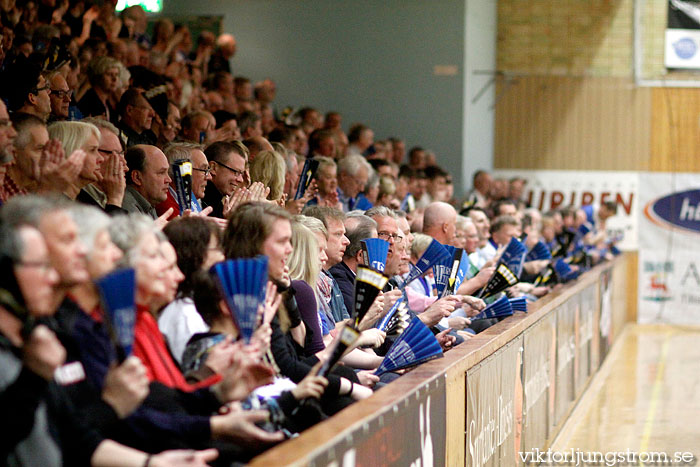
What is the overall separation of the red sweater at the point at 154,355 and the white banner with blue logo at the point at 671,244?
12962mm

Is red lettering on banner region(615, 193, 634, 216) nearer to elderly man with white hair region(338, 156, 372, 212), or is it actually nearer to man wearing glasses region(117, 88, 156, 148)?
elderly man with white hair region(338, 156, 372, 212)

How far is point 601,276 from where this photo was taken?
11.1m

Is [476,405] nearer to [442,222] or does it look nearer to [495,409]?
[495,409]

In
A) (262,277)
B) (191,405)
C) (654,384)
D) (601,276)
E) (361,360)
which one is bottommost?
(654,384)

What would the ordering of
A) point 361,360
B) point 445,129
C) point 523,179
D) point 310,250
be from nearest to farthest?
point 310,250, point 361,360, point 445,129, point 523,179

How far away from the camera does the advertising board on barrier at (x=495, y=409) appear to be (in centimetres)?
454

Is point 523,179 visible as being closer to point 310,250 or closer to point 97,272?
point 310,250

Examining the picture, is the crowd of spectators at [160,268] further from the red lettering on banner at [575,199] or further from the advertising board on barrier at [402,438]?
the red lettering on banner at [575,199]

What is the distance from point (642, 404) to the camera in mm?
8883

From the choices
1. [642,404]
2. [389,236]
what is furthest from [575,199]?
[389,236]

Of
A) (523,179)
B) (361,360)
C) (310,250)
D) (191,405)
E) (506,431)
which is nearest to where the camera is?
(191,405)

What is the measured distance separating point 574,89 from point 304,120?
20.4 feet

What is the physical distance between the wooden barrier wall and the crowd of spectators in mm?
203

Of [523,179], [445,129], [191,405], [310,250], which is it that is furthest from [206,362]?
[523,179]
